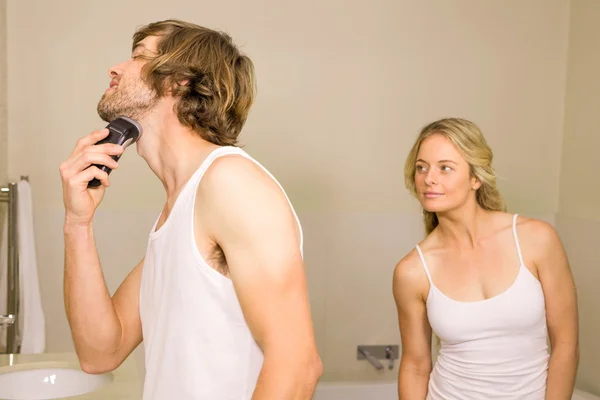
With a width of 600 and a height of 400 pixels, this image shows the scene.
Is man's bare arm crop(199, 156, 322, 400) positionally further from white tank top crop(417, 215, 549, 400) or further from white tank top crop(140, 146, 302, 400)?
white tank top crop(417, 215, 549, 400)

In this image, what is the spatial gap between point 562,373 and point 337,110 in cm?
141

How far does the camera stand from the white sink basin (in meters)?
1.91

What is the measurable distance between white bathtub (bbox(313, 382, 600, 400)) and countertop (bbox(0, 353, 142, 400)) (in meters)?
1.17

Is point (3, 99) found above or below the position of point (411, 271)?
above

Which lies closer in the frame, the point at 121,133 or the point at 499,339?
the point at 121,133

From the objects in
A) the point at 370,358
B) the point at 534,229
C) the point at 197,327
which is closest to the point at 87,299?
the point at 197,327

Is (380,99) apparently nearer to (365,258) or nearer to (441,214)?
(365,258)

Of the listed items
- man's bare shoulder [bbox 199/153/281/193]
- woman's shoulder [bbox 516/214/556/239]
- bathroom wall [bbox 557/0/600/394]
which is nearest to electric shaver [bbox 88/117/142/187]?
man's bare shoulder [bbox 199/153/281/193]

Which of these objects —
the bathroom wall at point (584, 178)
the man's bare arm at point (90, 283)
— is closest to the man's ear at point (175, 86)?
the man's bare arm at point (90, 283)

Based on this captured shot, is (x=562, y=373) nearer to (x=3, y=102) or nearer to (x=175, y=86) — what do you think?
(x=175, y=86)

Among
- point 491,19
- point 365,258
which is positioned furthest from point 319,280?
point 491,19

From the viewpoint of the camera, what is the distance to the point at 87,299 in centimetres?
140

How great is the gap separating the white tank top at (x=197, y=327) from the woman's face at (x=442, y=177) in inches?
42.9

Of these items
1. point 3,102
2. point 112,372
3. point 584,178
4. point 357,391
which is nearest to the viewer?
point 112,372
